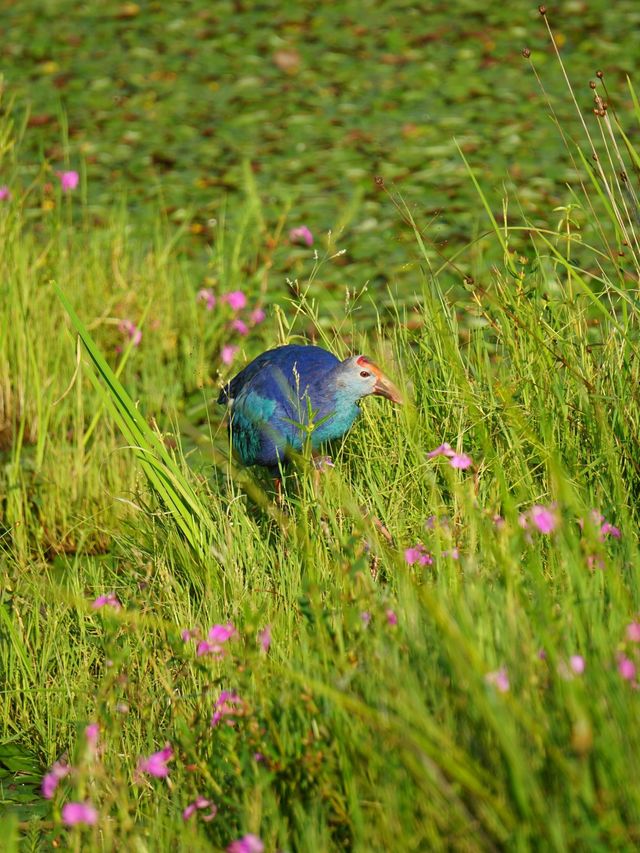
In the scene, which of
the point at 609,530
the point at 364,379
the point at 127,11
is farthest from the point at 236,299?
the point at 127,11

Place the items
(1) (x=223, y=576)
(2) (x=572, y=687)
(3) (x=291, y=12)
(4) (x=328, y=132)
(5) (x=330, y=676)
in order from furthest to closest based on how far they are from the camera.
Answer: (3) (x=291, y=12) < (4) (x=328, y=132) < (1) (x=223, y=576) < (5) (x=330, y=676) < (2) (x=572, y=687)

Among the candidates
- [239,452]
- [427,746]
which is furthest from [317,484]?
[427,746]

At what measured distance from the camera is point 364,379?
3.29 m

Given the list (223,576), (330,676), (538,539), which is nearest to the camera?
(330,676)

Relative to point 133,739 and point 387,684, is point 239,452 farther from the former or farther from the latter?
point 387,684

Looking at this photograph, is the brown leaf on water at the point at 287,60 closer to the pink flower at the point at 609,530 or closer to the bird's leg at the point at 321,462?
the bird's leg at the point at 321,462

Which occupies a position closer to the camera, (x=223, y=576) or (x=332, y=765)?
(x=332, y=765)

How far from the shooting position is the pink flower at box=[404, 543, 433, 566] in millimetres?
2562

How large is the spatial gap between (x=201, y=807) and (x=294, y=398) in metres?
1.41

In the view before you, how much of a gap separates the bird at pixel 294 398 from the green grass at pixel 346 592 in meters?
0.11

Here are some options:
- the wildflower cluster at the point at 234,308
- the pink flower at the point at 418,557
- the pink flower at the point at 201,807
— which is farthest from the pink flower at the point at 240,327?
the pink flower at the point at 201,807

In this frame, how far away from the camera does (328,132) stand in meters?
7.40

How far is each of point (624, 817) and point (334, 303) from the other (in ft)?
12.9

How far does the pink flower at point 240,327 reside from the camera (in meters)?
4.97
